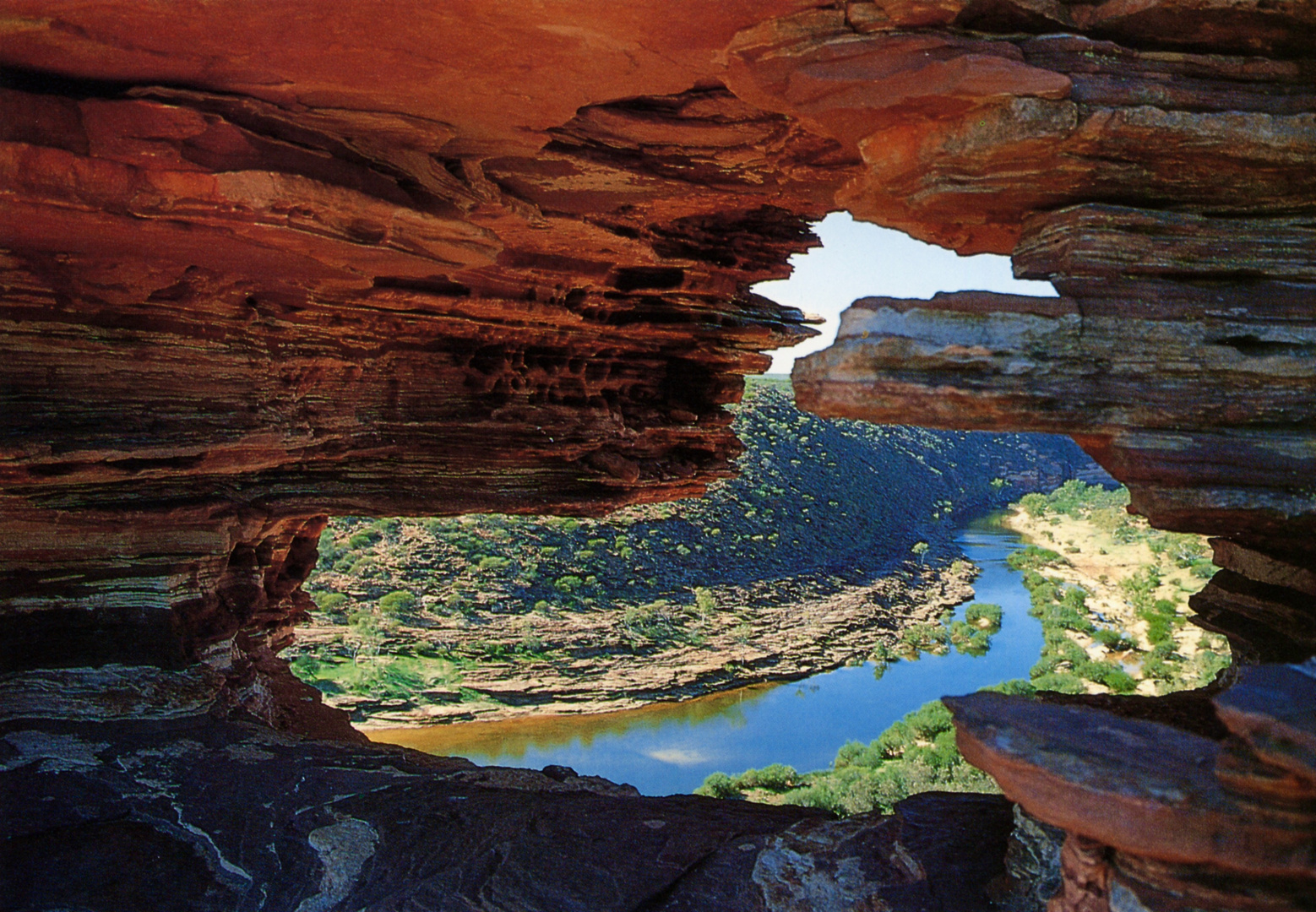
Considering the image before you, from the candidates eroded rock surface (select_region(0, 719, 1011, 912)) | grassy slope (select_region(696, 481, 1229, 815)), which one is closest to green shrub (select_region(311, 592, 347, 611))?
grassy slope (select_region(696, 481, 1229, 815))

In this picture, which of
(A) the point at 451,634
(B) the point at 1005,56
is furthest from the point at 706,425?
(A) the point at 451,634

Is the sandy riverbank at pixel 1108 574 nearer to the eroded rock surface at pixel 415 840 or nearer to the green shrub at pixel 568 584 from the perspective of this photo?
the green shrub at pixel 568 584

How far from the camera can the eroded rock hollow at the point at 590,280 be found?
535cm

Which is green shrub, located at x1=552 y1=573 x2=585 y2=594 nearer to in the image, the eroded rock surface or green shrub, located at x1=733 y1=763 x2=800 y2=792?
green shrub, located at x1=733 y1=763 x2=800 y2=792

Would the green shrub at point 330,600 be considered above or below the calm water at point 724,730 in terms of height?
above

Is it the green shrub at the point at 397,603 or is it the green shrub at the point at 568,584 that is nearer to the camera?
the green shrub at the point at 397,603

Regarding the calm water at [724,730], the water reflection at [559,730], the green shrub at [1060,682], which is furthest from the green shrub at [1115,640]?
the water reflection at [559,730]

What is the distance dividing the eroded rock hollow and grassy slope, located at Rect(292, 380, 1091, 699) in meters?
15.7

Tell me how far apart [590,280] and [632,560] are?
24.9 meters

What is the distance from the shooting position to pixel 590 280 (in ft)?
36.0

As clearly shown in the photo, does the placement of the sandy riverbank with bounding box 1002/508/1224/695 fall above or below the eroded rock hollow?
below

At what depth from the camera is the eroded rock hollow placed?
535 centimetres

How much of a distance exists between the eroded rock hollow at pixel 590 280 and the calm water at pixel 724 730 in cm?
1224

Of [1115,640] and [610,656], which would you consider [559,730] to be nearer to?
[610,656]
